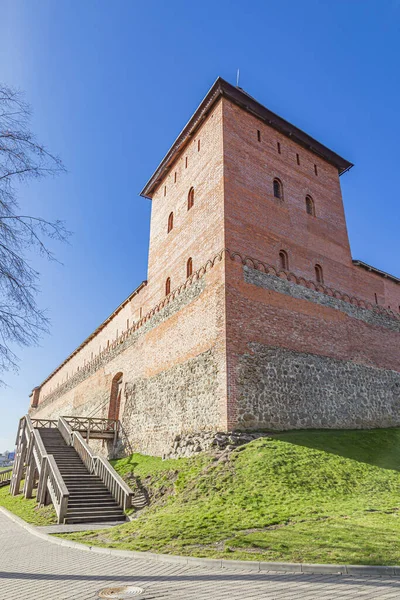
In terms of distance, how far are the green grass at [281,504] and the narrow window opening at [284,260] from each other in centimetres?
628

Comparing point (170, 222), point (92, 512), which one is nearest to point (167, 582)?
point (92, 512)

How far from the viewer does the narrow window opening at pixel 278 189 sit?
1771 centimetres

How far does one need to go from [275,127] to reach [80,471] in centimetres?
1644

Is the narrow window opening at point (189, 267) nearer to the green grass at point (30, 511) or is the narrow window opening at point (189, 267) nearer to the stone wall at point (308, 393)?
the stone wall at point (308, 393)

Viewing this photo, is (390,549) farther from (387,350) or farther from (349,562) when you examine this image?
(387,350)

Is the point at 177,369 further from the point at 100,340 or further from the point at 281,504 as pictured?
the point at 100,340

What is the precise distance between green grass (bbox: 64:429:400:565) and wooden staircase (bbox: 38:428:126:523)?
1084 millimetres

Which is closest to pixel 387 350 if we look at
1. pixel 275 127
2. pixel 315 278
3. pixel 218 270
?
pixel 315 278

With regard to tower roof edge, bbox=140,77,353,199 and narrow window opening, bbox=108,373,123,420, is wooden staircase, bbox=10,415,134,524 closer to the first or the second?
narrow window opening, bbox=108,373,123,420

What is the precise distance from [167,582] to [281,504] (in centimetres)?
442

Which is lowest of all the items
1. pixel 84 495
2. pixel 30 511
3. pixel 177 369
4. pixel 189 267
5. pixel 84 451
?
pixel 30 511

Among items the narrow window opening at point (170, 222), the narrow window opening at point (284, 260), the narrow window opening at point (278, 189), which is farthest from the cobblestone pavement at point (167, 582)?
the narrow window opening at point (170, 222)

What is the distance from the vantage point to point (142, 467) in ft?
47.1

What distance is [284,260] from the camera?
16422 millimetres
